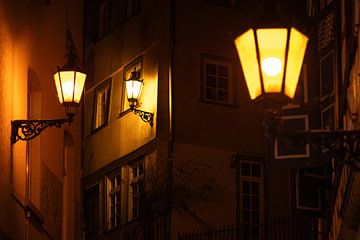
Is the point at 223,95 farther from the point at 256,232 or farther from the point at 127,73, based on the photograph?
the point at 256,232

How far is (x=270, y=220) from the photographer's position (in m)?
32.2

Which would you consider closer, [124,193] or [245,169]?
[245,169]

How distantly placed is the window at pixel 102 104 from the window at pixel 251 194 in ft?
17.5

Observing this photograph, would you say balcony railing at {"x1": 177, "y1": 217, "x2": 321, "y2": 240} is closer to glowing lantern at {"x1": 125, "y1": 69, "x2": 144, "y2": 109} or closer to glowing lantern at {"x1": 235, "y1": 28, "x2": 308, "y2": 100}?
glowing lantern at {"x1": 125, "y1": 69, "x2": 144, "y2": 109}

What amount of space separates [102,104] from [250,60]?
26.6 m

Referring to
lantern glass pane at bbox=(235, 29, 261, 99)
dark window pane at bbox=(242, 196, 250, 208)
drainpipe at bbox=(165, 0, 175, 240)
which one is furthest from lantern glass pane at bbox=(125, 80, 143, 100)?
lantern glass pane at bbox=(235, 29, 261, 99)

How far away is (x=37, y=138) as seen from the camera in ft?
64.2

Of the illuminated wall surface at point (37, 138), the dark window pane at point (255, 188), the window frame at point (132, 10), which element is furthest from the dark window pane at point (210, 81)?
the illuminated wall surface at point (37, 138)

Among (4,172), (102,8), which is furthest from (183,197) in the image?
(4,172)

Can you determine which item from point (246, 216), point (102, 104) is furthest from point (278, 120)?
point (102, 104)

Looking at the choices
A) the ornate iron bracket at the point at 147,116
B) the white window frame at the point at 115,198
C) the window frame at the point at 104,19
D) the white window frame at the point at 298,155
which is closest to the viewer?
the white window frame at the point at 298,155

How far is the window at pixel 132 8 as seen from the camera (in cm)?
3494

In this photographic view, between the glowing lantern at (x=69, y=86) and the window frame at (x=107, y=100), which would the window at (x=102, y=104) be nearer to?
the window frame at (x=107, y=100)

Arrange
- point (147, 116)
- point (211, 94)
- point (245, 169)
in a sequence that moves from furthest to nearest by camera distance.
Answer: point (211, 94), point (245, 169), point (147, 116)
